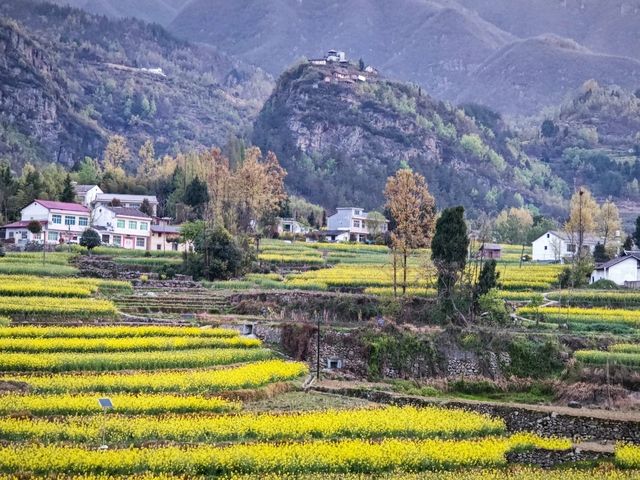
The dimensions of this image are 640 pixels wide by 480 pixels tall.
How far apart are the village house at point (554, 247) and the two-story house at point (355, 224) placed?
734 inches

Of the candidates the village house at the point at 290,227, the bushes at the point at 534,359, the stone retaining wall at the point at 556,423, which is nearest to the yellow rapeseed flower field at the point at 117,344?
the stone retaining wall at the point at 556,423

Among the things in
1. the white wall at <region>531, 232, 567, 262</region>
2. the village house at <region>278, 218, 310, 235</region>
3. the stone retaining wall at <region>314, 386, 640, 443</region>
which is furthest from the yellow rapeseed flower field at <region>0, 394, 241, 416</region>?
the village house at <region>278, 218, 310, 235</region>

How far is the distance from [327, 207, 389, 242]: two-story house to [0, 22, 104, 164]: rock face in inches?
3037

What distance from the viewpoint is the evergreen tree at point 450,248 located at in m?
54.0

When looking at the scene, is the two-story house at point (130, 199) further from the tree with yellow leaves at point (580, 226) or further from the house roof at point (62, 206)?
the tree with yellow leaves at point (580, 226)

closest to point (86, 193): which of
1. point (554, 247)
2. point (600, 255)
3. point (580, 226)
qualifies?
point (554, 247)

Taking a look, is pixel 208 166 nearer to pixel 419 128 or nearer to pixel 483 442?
pixel 483 442

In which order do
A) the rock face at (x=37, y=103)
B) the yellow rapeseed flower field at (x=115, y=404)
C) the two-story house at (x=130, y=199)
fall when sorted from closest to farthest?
the yellow rapeseed flower field at (x=115, y=404) → the two-story house at (x=130, y=199) → the rock face at (x=37, y=103)

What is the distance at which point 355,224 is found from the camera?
338 ft

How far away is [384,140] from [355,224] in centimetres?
7435

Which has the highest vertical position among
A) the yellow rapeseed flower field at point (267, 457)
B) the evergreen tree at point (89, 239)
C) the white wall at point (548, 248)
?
the white wall at point (548, 248)

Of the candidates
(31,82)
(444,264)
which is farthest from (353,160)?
(444,264)

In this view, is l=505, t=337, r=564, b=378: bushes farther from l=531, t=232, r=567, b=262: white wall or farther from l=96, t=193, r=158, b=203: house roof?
l=96, t=193, r=158, b=203: house roof

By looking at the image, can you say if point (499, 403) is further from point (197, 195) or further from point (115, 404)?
point (197, 195)
